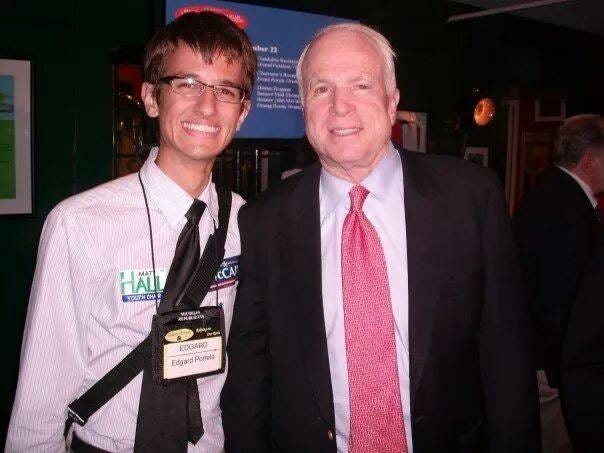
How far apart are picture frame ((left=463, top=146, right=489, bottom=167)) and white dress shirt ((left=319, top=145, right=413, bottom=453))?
159 inches

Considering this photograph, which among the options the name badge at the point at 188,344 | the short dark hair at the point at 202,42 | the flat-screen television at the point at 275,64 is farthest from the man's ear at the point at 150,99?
the flat-screen television at the point at 275,64

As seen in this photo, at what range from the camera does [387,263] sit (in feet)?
4.85

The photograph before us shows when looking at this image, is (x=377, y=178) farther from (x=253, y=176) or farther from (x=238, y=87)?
(x=253, y=176)

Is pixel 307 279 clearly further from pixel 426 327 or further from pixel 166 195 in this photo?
pixel 166 195

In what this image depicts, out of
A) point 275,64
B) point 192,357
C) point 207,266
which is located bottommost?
point 192,357

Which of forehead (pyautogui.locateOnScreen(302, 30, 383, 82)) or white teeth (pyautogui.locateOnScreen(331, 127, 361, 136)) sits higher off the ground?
forehead (pyautogui.locateOnScreen(302, 30, 383, 82))

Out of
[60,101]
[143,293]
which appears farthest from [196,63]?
[60,101]

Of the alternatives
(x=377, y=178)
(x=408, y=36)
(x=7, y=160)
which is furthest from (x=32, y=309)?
(x=408, y=36)

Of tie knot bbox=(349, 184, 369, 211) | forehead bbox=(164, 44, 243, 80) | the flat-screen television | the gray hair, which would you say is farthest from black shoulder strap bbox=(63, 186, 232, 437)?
the flat-screen television

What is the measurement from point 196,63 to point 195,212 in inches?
18.2

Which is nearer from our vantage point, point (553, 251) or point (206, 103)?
point (206, 103)

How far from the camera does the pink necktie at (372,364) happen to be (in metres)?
1.41

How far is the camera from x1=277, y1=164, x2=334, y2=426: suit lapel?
144 centimetres

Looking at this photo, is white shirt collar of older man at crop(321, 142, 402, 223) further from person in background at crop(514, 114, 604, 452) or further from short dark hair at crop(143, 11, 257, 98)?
person in background at crop(514, 114, 604, 452)
